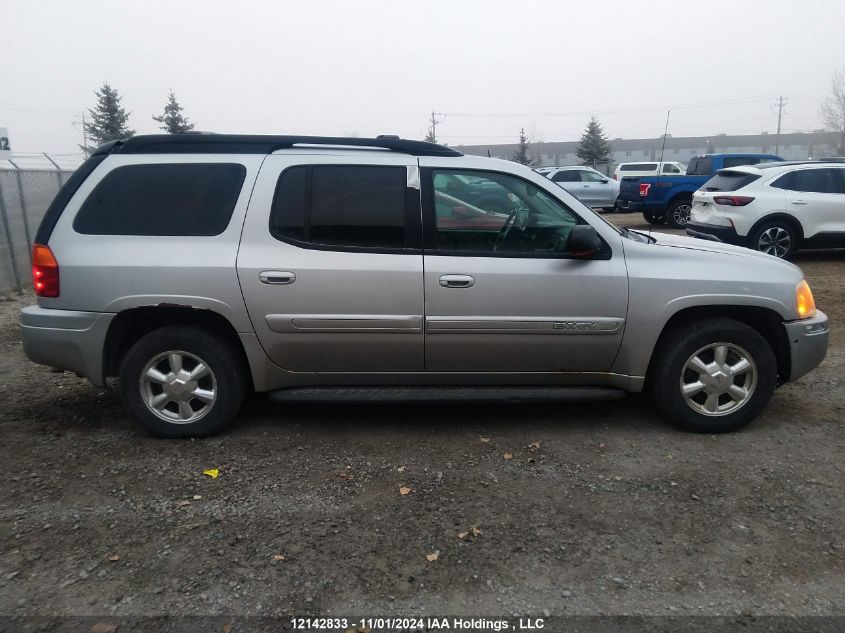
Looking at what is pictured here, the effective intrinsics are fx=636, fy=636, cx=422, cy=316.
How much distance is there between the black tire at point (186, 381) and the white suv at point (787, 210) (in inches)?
335

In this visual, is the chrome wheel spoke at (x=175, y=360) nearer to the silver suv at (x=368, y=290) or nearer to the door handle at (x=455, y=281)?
the silver suv at (x=368, y=290)

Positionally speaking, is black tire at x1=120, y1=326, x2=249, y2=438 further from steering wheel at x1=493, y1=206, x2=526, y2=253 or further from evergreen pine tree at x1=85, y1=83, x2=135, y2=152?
evergreen pine tree at x1=85, y1=83, x2=135, y2=152

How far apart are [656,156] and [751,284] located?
80016mm

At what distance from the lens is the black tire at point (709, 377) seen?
13.3 ft

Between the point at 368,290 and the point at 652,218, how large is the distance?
1432 centimetres

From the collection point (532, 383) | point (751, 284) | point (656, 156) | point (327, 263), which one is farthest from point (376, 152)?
point (656, 156)

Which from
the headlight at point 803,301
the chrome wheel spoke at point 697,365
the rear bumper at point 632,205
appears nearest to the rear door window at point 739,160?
the rear bumper at point 632,205

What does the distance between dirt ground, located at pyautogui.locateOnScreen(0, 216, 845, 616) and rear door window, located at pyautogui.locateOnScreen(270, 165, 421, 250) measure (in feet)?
4.26

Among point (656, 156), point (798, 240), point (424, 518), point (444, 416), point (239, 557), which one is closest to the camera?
point (239, 557)

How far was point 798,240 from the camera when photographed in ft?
33.3

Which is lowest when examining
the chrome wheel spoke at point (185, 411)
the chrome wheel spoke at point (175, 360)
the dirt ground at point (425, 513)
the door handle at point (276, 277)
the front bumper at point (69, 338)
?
the dirt ground at point (425, 513)

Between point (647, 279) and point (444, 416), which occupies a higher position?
point (647, 279)

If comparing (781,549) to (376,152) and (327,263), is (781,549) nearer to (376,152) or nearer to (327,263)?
(327,263)

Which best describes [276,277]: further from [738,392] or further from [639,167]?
[639,167]
